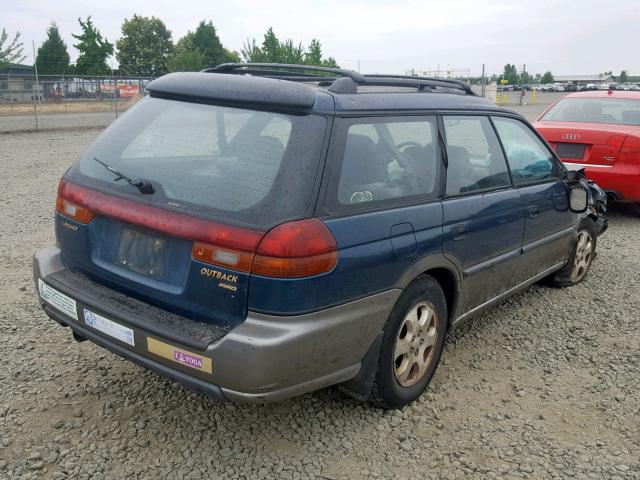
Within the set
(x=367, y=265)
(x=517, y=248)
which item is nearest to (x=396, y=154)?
(x=367, y=265)

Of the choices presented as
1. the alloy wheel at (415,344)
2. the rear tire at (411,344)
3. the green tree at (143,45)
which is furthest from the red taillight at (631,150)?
the green tree at (143,45)

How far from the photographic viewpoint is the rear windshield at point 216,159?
2619 mm

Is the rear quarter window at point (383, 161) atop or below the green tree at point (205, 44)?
below

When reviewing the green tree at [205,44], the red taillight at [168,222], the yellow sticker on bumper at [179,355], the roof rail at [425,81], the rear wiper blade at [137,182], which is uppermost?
the green tree at [205,44]

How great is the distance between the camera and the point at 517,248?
4094mm

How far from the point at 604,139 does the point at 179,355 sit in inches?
259

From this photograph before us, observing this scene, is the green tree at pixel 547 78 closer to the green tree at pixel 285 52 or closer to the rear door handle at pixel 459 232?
the green tree at pixel 285 52

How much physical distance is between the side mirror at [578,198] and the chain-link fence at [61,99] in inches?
704

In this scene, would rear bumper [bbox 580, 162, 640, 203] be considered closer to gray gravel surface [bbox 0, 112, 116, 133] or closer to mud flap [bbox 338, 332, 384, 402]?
mud flap [bbox 338, 332, 384, 402]

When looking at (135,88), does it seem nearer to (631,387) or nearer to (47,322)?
(47,322)

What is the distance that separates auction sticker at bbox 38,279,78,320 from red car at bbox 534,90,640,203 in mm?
6466

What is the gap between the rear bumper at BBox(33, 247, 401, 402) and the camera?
8.21 ft

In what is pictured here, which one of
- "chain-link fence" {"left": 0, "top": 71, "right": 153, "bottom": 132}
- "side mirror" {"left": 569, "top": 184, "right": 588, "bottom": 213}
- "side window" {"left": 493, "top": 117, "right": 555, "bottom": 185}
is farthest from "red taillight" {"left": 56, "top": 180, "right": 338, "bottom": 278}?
"chain-link fence" {"left": 0, "top": 71, "right": 153, "bottom": 132}

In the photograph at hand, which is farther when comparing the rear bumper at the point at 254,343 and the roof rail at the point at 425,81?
the roof rail at the point at 425,81
